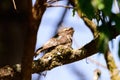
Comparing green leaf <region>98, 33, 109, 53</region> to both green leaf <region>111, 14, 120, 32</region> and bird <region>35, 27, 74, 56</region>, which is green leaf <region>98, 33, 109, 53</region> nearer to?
green leaf <region>111, 14, 120, 32</region>

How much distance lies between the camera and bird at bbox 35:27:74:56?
80.8 inches

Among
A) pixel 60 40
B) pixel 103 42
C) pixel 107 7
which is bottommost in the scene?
pixel 60 40

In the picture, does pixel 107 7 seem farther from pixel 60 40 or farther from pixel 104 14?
pixel 60 40

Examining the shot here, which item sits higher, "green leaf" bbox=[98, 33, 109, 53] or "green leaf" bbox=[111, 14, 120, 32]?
"green leaf" bbox=[111, 14, 120, 32]

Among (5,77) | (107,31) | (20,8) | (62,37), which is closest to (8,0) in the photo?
(20,8)

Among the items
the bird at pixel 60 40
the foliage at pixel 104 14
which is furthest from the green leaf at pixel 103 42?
the bird at pixel 60 40

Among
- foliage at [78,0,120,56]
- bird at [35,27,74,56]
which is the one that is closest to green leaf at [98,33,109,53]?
foliage at [78,0,120,56]

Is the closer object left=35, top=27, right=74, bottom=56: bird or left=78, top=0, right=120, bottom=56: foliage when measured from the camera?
left=78, top=0, right=120, bottom=56: foliage

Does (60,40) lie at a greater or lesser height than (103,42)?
lesser

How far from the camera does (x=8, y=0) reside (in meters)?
2.17

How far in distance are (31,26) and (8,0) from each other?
650mm

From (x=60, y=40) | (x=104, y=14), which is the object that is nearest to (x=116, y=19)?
(x=104, y=14)

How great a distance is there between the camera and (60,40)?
85.0 inches

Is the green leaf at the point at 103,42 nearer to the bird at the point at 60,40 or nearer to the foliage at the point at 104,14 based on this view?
the foliage at the point at 104,14
